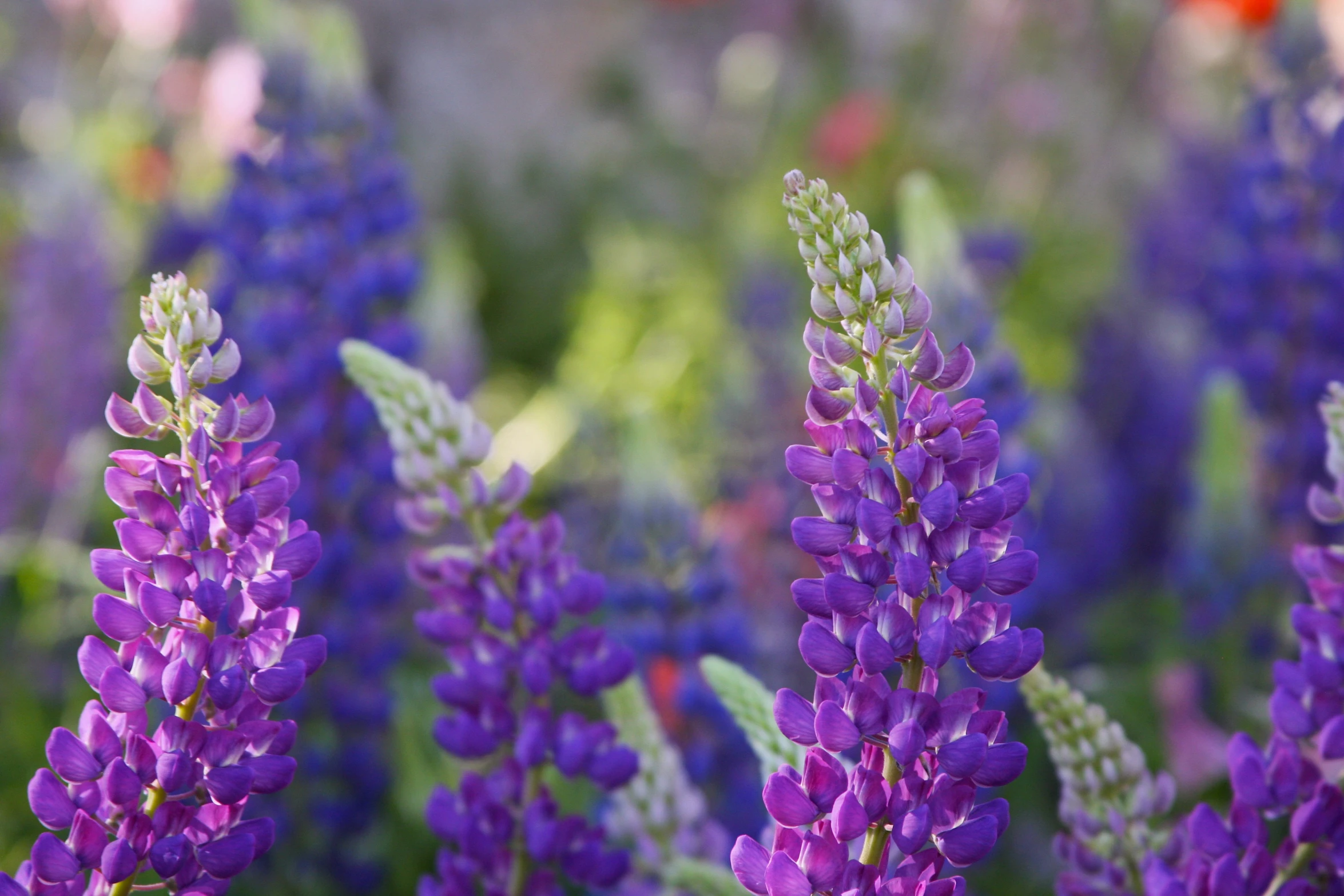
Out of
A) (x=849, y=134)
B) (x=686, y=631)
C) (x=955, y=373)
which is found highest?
(x=849, y=134)

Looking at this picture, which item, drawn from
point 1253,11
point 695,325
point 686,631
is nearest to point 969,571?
point 686,631

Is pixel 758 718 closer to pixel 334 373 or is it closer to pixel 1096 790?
pixel 1096 790

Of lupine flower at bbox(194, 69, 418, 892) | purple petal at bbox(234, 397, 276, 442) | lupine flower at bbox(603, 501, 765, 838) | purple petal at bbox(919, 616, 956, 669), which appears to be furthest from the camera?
lupine flower at bbox(194, 69, 418, 892)

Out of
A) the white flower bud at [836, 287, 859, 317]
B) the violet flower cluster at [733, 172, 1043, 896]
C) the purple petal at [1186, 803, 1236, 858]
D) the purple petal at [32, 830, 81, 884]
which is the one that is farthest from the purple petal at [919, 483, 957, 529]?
the purple petal at [32, 830, 81, 884]

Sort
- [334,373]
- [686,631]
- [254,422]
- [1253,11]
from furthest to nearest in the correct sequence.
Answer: [1253,11]
[334,373]
[686,631]
[254,422]

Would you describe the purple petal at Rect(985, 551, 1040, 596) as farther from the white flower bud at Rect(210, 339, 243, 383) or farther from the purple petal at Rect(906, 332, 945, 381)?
the white flower bud at Rect(210, 339, 243, 383)

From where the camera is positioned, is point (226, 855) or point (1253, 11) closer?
point (226, 855)

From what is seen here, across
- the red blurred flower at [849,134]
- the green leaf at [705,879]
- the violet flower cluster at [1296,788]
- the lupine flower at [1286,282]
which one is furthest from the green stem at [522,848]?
the red blurred flower at [849,134]
